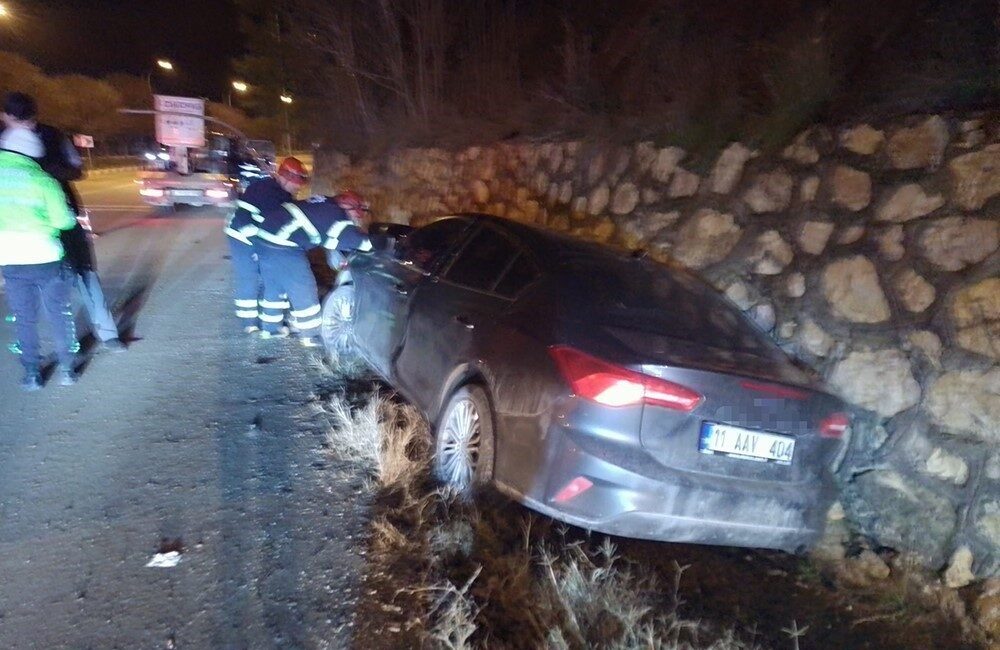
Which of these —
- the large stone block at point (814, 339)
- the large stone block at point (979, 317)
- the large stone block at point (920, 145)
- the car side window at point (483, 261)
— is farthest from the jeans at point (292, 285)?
the large stone block at point (979, 317)

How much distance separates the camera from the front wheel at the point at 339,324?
6.09 metres

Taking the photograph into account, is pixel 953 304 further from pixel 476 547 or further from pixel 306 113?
pixel 306 113

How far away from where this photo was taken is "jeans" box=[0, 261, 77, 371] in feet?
15.5

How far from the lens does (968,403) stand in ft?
12.6

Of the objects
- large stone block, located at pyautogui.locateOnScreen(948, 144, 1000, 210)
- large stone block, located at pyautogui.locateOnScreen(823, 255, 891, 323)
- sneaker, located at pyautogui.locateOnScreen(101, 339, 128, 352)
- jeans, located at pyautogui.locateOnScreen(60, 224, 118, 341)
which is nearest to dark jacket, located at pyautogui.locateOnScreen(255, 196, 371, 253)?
jeans, located at pyautogui.locateOnScreen(60, 224, 118, 341)

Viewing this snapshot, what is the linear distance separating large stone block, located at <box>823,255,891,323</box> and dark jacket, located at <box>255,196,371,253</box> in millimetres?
3450

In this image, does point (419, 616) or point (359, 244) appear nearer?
point (419, 616)

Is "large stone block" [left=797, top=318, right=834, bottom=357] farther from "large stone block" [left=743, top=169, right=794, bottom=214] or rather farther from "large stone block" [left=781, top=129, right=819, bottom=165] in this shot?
"large stone block" [left=781, top=129, right=819, bottom=165]

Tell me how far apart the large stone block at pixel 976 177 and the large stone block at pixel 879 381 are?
93cm

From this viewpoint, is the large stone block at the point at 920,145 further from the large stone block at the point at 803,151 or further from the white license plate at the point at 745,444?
the white license plate at the point at 745,444

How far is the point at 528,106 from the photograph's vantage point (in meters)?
9.73

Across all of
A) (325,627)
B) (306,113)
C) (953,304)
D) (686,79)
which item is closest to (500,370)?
(325,627)

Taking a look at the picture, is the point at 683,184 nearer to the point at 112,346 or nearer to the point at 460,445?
the point at 460,445

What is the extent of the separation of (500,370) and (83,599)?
2036mm
